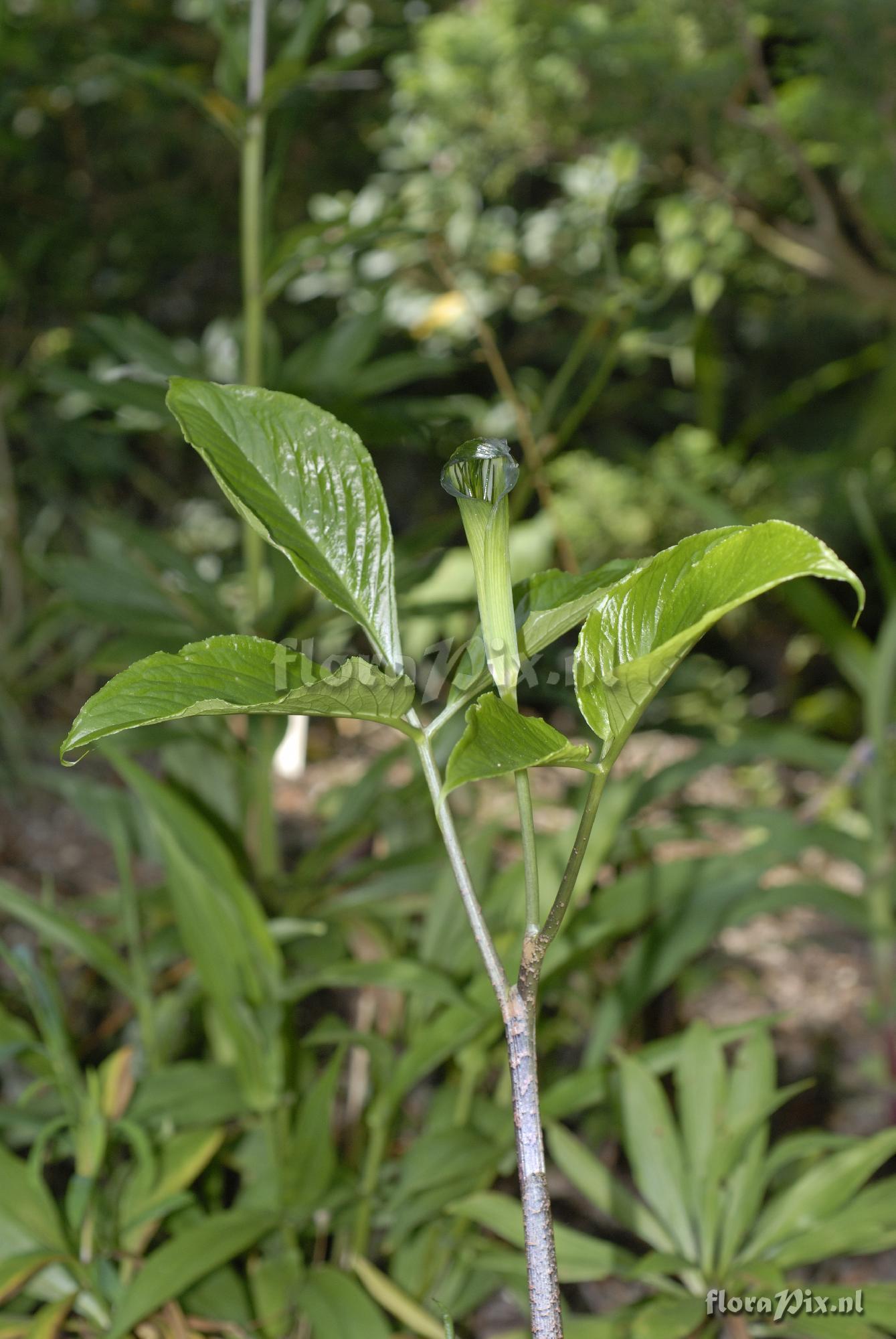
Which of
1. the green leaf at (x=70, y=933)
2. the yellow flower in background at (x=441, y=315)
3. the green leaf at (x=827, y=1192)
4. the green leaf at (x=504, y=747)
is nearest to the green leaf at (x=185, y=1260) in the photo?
the green leaf at (x=70, y=933)

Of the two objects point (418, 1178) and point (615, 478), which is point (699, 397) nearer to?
point (615, 478)

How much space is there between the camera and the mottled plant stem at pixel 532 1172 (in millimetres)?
319

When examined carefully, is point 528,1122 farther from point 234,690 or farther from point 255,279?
point 255,279

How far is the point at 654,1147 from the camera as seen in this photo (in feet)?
2.10

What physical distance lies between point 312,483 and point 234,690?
0.30 feet

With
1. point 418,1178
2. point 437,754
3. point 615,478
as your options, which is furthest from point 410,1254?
point 615,478

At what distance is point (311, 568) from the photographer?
13.7 inches

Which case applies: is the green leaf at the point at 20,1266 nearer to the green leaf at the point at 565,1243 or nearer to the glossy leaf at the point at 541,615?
the green leaf at the point at 565,1243

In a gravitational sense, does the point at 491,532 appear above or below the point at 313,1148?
above

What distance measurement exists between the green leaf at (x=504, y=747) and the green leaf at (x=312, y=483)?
0.17 feet

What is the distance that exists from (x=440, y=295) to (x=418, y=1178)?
120 cm

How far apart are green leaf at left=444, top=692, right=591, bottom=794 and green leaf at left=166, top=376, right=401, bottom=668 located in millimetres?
52

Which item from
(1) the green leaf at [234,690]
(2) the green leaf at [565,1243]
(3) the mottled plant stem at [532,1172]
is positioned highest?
(1) the green leaf at [234,690]

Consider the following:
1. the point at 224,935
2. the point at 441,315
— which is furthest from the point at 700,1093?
the point at 441,315
